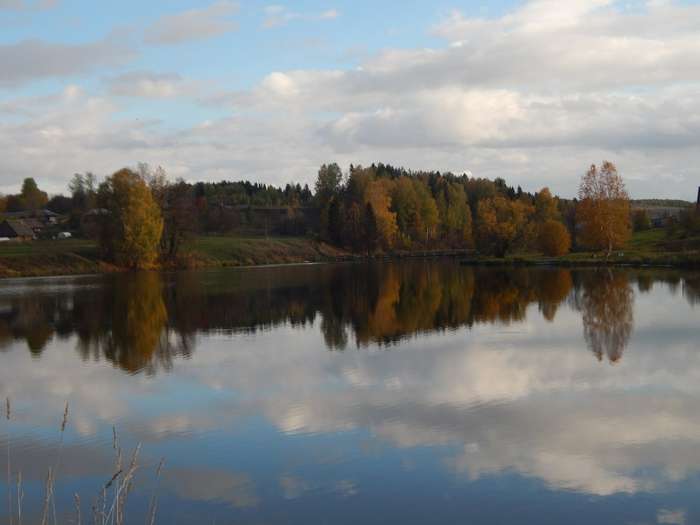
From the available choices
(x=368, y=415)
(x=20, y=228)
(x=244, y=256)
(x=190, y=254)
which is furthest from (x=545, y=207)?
(x=368, y=415)

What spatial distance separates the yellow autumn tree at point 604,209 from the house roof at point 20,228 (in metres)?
68.0

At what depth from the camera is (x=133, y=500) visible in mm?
9680

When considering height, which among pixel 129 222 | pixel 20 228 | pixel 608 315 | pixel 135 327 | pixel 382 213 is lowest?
pixel 135 327

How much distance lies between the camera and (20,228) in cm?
9194

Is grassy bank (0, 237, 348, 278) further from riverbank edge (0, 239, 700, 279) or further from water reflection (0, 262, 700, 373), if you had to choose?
water reflection (0, 262, 700, 373)

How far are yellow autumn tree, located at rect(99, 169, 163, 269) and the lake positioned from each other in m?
40.4

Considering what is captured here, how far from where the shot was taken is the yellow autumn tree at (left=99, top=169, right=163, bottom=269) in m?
69.4

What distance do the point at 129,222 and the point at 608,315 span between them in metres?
51.8

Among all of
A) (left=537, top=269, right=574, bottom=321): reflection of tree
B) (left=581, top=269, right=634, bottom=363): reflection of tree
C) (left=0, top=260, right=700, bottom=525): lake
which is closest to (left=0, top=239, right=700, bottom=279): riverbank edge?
(left=537, top=269, right=574, bottom=321): reflection of tree

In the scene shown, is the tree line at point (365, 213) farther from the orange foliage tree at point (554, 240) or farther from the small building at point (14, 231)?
the small building at point (14, 231)

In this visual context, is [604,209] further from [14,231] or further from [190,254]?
[14,231]

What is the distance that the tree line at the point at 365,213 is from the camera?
68812mm

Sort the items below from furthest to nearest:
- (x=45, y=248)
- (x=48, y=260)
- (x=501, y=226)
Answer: (x=501, y=226), (x=45, y=248), (x=48, y=260)

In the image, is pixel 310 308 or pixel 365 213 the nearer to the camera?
pixel 310 308
